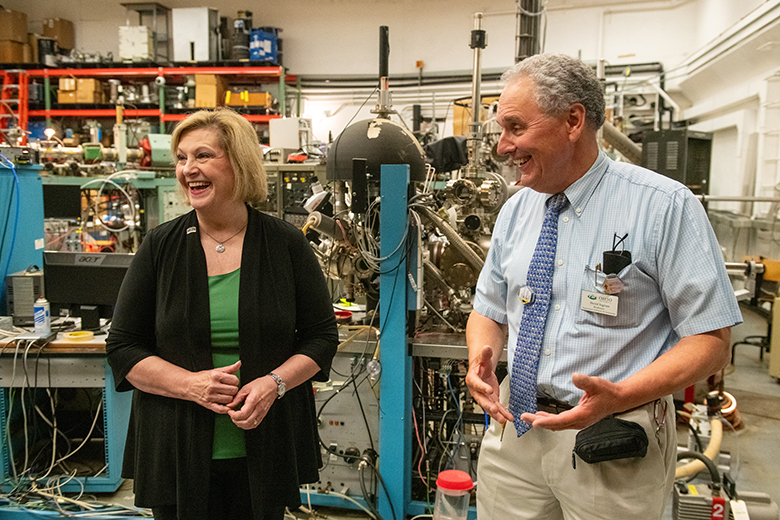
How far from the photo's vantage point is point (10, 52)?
9.33 m

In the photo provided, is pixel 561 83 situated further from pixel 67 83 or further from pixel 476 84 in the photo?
pixel 67 83

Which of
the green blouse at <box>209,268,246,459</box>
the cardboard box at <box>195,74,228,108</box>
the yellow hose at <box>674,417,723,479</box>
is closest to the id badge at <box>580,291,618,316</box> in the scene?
the green blouse at <box>209,268,246,459</box>

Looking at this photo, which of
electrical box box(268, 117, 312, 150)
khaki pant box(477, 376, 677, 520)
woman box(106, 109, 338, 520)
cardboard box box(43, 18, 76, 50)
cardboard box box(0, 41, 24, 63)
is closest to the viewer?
khaki pant box(477, 376, 677, 520)

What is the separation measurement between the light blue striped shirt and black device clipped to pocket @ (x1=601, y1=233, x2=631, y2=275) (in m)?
0.01

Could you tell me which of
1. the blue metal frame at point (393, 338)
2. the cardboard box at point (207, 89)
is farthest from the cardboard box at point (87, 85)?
the blue metal frame at point (393, 338)

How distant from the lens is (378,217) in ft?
9.02

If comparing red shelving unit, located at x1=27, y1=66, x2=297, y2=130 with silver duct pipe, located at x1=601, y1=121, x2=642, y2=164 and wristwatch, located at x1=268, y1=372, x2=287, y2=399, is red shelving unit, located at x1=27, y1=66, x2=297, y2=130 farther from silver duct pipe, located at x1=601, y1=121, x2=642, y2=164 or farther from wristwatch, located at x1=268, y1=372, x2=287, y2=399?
wristwatch, located at x1=268, y1=372, x2=287, y2=399

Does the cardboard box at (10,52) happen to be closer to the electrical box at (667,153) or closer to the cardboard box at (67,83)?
the cardboard box at (67,83)

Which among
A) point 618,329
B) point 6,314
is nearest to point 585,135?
point 618,329

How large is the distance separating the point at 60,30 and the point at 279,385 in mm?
10706

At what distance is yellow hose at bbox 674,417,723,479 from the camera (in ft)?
9.19

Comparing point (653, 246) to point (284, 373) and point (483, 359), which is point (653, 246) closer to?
point (483, 359)

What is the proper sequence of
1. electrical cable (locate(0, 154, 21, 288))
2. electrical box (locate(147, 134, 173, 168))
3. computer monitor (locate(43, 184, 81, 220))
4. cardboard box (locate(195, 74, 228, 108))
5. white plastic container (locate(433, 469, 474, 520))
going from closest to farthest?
Answer: white plastic container (locate(433, 469, 474, 520)), electrical cable (locate(0, 154, 21, 288)), computer monitor (locate(43, 184, 81, 220)), electrical box (locate(147, 134, 173, 168)), cardboard box (locate(195, 74, 228, 108))

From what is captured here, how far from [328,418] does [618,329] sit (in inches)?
72.9
